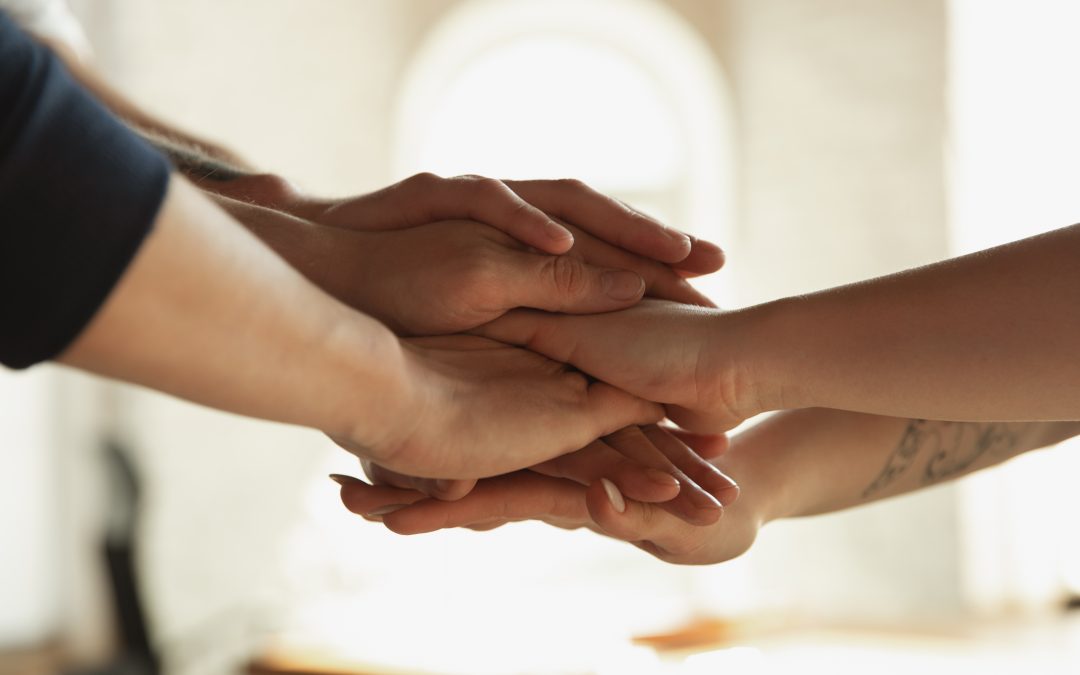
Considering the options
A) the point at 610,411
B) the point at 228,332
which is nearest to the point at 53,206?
the point at 228,332

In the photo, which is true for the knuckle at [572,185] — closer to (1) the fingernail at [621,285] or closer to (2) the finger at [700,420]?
(1) the fingernail at [621,285]

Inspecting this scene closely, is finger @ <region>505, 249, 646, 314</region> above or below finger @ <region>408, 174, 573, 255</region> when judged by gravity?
below

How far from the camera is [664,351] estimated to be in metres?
1.11

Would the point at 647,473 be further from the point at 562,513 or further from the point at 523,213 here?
the point at 523,213

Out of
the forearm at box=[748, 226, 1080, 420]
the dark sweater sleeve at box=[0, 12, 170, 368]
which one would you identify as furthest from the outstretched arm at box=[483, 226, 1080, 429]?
the dark sweater sleeve at box=[0, 12, 170, 368]

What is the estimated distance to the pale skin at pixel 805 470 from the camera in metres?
1.10

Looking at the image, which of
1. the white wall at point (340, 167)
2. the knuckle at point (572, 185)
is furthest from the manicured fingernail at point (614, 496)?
the white wall at point (340, 167)

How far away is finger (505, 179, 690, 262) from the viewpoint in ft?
3.84

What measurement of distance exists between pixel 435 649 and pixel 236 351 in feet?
6.23

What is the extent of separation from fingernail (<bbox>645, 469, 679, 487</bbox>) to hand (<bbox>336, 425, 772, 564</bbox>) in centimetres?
4

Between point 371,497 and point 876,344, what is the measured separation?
1.57 feet

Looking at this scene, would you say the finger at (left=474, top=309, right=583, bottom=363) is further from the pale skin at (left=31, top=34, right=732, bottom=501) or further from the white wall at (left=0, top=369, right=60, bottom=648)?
the white wall at (left=0, top=369, right=60, bottom=648)

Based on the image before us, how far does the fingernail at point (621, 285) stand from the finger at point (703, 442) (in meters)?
0.17

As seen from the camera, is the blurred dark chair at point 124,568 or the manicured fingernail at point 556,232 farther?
the blurred dark chair at point 124,568
